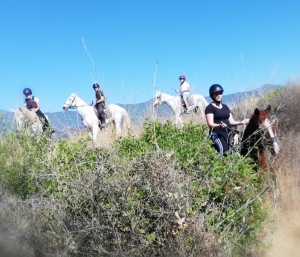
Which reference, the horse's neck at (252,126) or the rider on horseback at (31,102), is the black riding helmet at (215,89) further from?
the rider on horseback at (31,102)

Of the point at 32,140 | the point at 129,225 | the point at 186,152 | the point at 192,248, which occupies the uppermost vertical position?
the point at 32,140

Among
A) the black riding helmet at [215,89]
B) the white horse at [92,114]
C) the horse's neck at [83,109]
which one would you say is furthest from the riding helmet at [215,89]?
the horse's neck at [83,109]

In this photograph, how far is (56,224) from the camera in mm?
4438

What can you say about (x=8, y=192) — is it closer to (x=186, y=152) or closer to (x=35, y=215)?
(x=35, y=215)

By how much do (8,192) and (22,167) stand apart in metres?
0.45

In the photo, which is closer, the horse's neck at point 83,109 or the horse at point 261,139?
the horse at point 261,139

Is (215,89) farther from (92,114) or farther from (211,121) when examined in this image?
(92,114)

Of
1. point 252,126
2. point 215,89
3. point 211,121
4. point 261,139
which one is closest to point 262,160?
point 261,139

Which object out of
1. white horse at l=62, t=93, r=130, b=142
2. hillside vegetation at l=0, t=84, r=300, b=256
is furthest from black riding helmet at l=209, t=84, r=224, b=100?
white horse at l=62, t=93, r=130, b=142

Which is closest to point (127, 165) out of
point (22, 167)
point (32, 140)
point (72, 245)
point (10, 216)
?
point (72, 245)

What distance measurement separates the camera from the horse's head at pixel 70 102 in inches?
658

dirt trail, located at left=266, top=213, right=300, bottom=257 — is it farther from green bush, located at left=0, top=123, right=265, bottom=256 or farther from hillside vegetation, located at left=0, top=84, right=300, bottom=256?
green bush, located at left=0, top=123, right=265, bottom=256

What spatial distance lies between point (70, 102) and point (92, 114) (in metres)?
1.76

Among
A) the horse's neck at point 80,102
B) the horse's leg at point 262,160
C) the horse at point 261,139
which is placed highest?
the horse's neck at point 80,102
